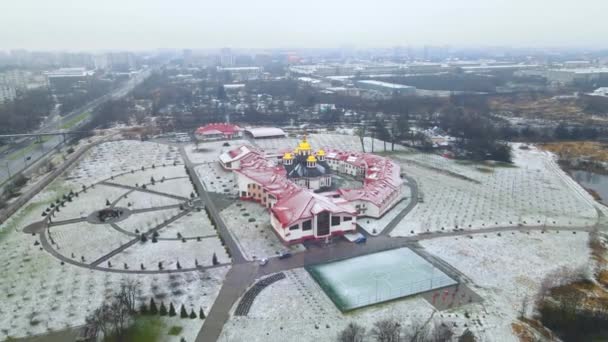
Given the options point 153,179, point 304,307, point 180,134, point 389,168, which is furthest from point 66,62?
point 304,307

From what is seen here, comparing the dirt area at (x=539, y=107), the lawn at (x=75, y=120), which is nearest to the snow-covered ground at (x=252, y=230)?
the lawn at (x=75, y=120)

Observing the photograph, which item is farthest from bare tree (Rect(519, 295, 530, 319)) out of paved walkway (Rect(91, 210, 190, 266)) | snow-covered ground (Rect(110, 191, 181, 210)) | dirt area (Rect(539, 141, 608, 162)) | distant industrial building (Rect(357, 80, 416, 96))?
distant industrial building (Rect(357, 80, 416, 96))

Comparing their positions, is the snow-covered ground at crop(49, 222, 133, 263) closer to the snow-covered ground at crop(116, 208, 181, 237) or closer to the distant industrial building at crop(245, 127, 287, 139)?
the snow-covered ground at crop(116, 208, 181, 237)

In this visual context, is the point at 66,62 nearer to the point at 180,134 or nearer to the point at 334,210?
the point at 180,134

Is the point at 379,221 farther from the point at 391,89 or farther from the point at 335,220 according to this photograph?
the point at 391,89

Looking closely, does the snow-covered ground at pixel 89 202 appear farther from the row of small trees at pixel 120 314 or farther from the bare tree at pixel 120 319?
the bare tree at pixel 120 319
